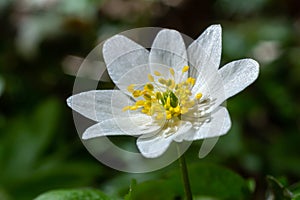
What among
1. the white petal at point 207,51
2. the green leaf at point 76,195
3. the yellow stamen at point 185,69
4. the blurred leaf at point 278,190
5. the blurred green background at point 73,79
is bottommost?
the blurred green background at point 73,79

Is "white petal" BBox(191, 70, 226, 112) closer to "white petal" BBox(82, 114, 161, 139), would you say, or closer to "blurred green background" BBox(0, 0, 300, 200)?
"white petal" BBox(82, 114, 161, 139)

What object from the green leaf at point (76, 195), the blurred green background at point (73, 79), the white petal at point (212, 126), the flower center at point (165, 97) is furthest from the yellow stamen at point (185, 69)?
the blurred green background at point (73, 79)

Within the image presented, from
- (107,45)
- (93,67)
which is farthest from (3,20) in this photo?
(107,45)

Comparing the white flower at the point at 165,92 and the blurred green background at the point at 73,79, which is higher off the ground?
the white flower at the point at 165,92

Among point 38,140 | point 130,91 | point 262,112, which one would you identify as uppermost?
point 130,91

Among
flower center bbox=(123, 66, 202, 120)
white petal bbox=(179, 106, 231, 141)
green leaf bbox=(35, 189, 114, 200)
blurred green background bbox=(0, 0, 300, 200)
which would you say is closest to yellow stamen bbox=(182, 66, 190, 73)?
flower center bbox=(123, 66, 202, 120)

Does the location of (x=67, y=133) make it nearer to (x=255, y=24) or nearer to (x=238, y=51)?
(x=238, y=51)

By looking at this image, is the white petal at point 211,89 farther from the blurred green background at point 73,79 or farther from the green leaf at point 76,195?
the blurred green background at point 73,79
